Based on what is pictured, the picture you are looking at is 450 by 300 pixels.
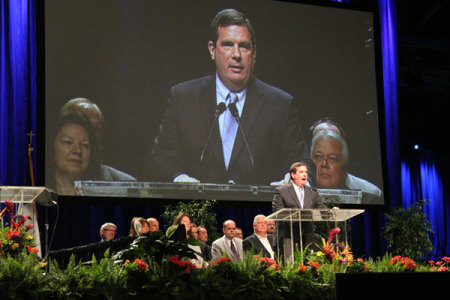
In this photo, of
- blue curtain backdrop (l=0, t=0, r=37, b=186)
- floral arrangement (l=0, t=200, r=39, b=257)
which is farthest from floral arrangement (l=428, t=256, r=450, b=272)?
blue curtain backdrop (l=0, t=0, r=37, b=186)

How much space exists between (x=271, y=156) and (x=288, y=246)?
4.04 m

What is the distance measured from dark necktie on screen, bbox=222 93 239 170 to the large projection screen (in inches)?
5.5

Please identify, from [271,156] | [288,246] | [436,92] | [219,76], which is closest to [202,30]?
[219,76]

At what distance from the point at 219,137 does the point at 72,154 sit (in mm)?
1993

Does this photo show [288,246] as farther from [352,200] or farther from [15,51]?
[15,51]

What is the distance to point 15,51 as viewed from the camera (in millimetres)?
8688

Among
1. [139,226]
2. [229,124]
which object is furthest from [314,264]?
[229,124]

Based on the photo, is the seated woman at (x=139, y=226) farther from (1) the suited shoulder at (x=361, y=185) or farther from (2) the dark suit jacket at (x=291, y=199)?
(1) the suited shoulder at (x=361, y=185)

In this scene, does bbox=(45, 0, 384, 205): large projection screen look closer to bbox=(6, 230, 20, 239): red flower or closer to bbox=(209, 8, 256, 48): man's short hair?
bbox=(209, 8, 256, 48): man's short hair

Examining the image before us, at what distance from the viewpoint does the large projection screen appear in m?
8.21

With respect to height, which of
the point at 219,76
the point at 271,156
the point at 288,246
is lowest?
the point at 288,246

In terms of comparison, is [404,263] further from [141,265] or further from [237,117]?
[237,117]

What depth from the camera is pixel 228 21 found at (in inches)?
356

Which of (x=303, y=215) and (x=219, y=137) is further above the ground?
(x=219, y=137)
